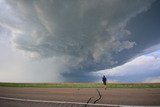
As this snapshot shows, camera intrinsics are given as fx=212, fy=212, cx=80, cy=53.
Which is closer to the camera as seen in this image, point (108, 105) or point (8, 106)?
point (108, 105)

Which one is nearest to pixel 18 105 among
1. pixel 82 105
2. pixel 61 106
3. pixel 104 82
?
pixel 61 106

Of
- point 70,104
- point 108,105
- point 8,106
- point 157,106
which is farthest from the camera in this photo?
point 8,106

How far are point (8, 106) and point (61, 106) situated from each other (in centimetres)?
331

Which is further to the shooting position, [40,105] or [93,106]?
[40,105]

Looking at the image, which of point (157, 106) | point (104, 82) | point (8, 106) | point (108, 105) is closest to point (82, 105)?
point (108, 105)

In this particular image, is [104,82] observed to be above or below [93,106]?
above

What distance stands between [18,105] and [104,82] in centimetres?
2278

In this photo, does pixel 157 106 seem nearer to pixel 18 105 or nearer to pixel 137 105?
pixel 137 105

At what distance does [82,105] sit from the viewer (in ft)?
35.1

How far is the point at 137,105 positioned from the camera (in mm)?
10148

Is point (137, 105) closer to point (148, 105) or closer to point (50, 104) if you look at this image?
point (148, 105)

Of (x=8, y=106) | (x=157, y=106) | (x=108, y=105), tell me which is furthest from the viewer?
(x=8, y=106)

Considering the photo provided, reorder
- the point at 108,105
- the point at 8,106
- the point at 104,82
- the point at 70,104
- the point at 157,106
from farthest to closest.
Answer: the point at 104,82 → the point at 8,106 → the point at 70,104 → the point at 108,105 → the point at 157,106

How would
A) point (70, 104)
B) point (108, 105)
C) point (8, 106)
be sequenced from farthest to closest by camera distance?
point (8, 106)
point (70, 104)
point (108, 105)
